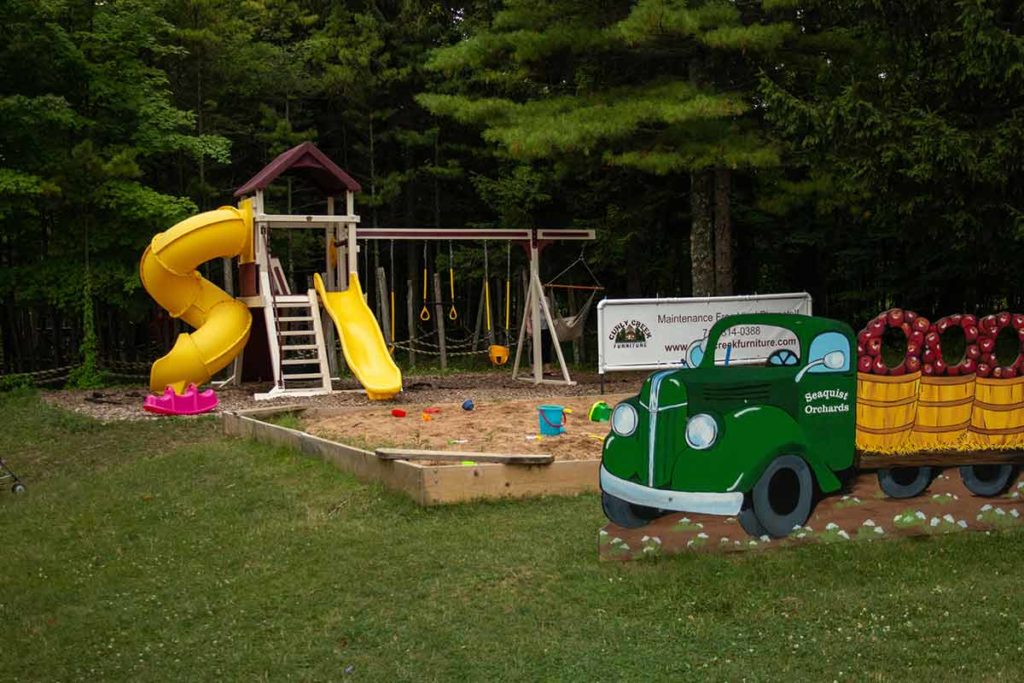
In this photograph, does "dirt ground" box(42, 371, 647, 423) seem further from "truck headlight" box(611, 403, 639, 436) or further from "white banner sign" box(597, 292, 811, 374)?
"truck headlight" box(611, 403, 639, 436)

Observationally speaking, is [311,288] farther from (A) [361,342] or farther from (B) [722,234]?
(B) [722,234]

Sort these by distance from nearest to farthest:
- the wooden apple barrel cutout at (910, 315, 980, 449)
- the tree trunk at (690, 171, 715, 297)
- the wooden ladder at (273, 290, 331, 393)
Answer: the wooden apple barrel cutout at (910, 315, 980, 449)
the wooden ladder at (273, 290, 331, 393)
the tree trunk at (690, 171, 715, 297)

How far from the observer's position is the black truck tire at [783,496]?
5582 millimetres

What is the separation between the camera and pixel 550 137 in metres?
13.4

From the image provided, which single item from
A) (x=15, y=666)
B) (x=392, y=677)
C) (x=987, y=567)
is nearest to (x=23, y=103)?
(x=15, y=666)

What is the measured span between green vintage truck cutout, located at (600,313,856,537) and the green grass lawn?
31 centimetres

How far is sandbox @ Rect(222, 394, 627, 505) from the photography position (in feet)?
23.2

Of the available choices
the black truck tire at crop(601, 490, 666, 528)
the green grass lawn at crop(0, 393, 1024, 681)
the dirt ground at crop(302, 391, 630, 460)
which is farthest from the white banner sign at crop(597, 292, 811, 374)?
the black truck tire at crop(601, 490, 666, 528)

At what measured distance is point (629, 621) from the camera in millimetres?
4812

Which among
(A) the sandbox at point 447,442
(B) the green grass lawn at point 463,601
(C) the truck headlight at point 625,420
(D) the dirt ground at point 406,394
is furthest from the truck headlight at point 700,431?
(D) the dirt ground at point 406,394

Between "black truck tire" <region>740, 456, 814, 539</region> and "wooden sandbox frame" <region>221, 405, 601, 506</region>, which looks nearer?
"black truck tire" <region>740, 456, 814, 539</region>

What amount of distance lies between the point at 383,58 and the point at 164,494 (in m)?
15.6

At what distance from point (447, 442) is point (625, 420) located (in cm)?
352

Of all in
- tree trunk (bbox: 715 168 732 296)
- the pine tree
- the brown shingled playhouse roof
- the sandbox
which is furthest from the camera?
tree trunk (bbox: 715 168 732 296)
